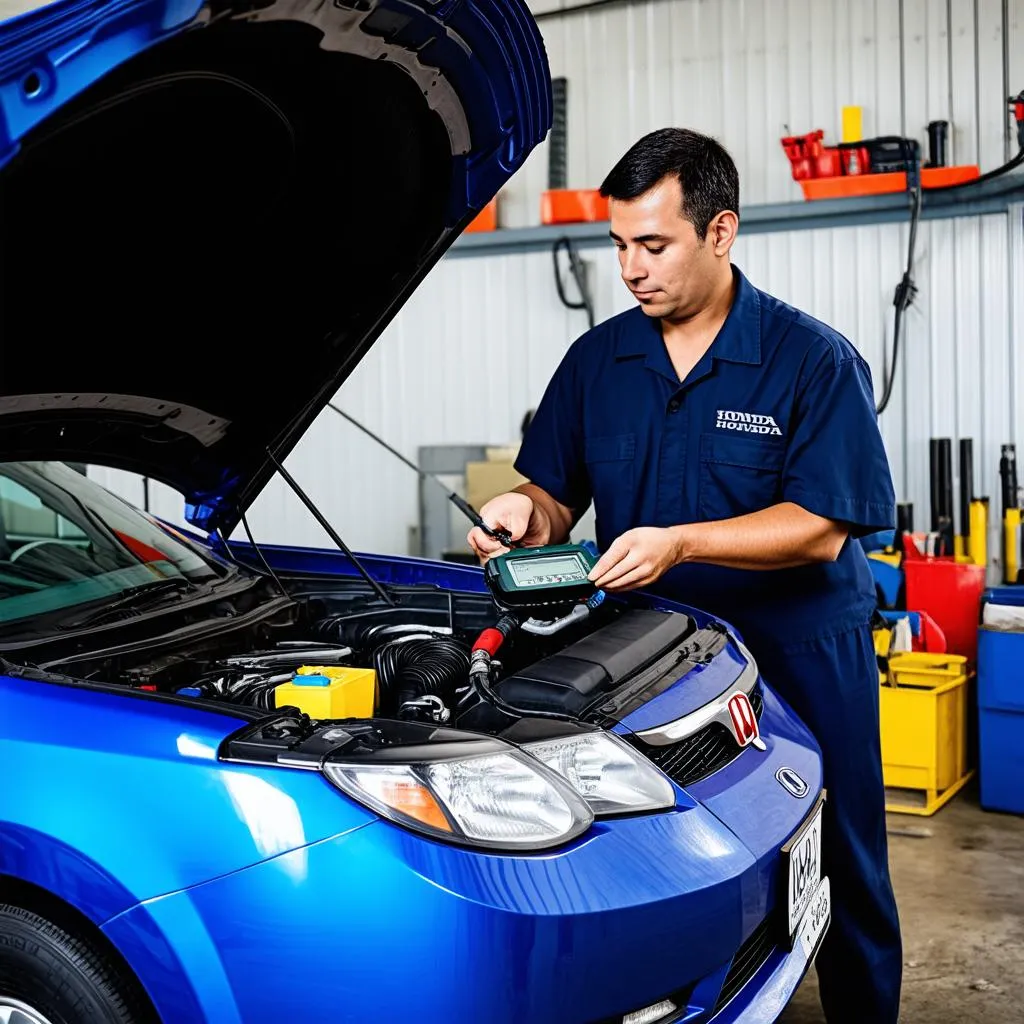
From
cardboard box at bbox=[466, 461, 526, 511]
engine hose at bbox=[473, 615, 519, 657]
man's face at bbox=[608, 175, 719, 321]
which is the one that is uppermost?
man's face at bbox=[608, 175, 719, 321]

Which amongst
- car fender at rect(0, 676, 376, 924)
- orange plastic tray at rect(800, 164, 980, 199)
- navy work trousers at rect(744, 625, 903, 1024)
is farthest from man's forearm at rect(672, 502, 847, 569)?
orange plastic tray at rect(800, 164, 980, 199)

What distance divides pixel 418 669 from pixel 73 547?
2.37 ft

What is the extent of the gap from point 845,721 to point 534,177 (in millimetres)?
3971

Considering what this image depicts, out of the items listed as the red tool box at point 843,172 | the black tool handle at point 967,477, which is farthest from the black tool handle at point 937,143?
the black tool handle at point 967,477

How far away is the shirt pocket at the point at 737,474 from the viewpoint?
214 cm

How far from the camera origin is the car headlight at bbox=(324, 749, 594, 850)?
136 cm

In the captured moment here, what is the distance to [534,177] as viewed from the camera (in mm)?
5598

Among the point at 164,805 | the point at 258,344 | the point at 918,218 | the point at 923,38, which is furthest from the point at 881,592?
the point at 164,805

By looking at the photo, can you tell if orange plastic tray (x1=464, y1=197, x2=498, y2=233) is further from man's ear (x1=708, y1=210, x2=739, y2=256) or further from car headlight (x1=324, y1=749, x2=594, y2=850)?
car headlight (x1=324, y1=749, x2=594, y2=850)

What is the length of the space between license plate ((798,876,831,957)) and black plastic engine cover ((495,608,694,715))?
1.43ft

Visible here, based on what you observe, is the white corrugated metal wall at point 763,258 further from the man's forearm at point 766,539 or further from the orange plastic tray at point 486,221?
the man's forearm at point 766,539

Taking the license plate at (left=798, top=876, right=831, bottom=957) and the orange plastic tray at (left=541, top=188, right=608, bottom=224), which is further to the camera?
the orange plastic tray at (left=541, top=188, right=608, bottom=224)

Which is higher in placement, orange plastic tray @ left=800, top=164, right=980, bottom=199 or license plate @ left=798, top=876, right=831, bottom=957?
orange plastic tray @ left=800, top=164, right=980, bottom=199

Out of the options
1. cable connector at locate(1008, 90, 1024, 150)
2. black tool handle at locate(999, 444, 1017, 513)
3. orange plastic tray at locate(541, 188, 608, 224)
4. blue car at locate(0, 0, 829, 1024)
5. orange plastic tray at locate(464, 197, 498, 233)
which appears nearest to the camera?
blue car at locate(0, 0, 829, 1024)
